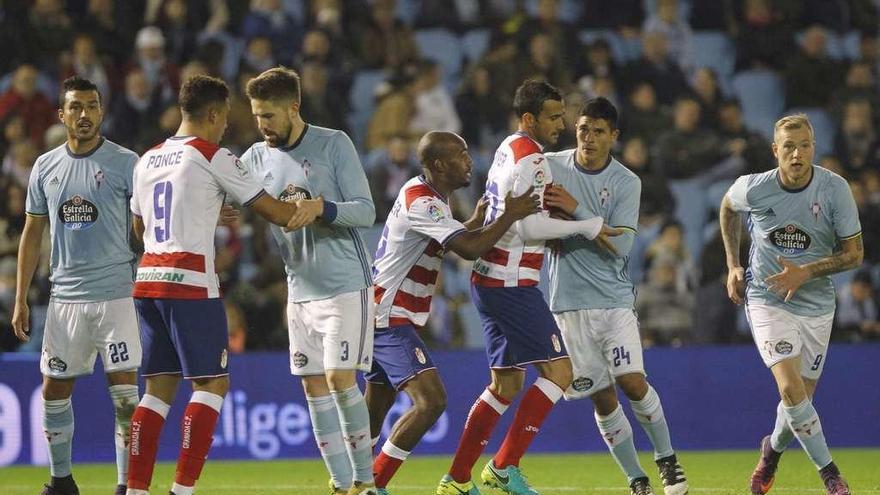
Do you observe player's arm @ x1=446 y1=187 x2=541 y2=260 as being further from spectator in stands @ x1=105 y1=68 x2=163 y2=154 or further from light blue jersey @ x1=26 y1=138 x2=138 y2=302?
spectator in stands @ x1=105 y1=68 x2=163 y2=154

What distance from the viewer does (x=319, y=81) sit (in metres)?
16.5

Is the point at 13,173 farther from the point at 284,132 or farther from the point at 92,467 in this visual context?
the point at 284,132

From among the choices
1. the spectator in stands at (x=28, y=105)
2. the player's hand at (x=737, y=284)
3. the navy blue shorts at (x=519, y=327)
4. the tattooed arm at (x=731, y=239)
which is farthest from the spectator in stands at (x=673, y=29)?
the navy blue shorts at (x=519, y=327)

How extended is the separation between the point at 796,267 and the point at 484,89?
28.5 feet

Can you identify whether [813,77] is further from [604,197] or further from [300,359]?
[300,359]

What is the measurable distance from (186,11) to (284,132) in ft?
33.1

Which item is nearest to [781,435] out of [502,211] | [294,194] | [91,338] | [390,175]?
[502,211]

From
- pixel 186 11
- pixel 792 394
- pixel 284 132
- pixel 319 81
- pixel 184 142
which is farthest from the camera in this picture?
pixel 186 11

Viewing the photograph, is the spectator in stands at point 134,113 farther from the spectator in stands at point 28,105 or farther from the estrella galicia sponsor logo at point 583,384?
the estrella galicia sponsor logo at point 583,384

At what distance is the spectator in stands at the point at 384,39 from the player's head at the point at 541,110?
9.17m

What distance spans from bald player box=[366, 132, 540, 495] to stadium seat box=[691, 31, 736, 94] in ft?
37.1

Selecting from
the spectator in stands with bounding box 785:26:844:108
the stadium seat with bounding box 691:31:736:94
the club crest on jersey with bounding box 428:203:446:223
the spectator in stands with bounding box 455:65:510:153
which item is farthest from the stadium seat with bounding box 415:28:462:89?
the club crest on jersey with bounding box 428:203:446:223

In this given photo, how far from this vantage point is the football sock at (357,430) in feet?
25.9

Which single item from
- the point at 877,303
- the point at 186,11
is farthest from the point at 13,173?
the point at 877,303
